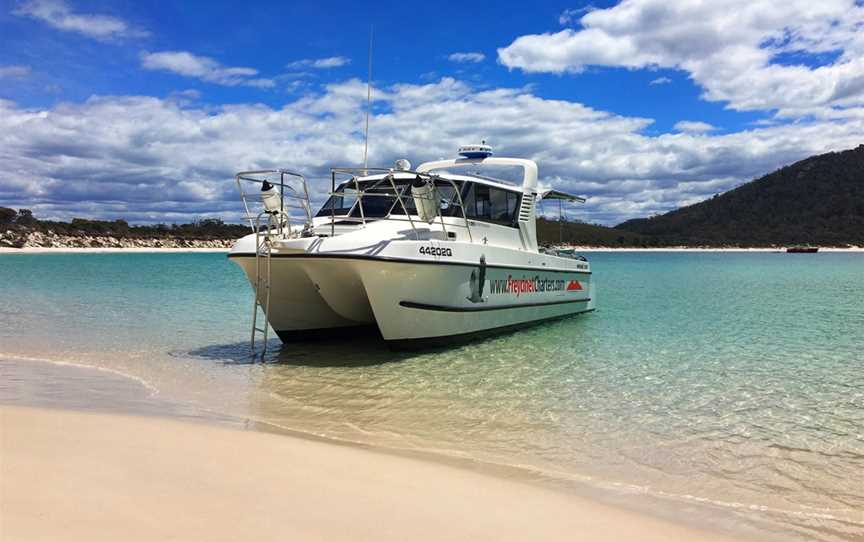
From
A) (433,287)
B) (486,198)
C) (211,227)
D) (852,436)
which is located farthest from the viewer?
(211,227)

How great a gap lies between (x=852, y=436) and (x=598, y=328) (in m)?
7.80

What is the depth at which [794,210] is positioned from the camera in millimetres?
134375

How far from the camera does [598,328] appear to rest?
1372 centimetres

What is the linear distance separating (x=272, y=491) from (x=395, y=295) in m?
5.57

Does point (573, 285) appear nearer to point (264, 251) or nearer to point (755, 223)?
point (264, 251)

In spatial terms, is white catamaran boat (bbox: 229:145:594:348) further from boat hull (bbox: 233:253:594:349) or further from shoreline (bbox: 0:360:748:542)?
shoreline (bbox: 0:360:748:542)

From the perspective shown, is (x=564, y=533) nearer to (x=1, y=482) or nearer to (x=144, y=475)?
(x=144, y=475)

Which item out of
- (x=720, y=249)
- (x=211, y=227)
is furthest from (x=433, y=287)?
(x=720, y=249)

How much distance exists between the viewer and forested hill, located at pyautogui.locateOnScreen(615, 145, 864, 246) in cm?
12556

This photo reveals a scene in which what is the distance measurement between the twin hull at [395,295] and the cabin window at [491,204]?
Answer: 1.01 meters

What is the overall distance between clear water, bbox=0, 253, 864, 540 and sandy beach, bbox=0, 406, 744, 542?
784mm

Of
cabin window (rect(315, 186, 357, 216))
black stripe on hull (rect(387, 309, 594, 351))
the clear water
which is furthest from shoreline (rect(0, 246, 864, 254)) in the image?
black stripe on hull (rect(387, 309, 594, 351))

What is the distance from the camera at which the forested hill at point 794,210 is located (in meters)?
126

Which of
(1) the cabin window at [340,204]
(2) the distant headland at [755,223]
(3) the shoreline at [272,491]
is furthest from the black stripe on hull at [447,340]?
(2) the distant headland at [755,223]
